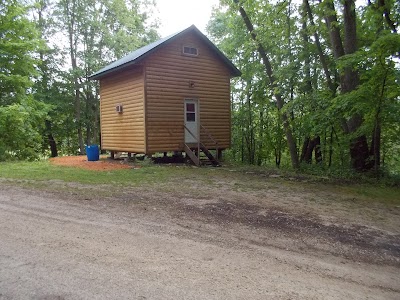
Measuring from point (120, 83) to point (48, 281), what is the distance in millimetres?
12258

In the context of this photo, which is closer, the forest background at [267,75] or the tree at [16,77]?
the forest background at [267,75]

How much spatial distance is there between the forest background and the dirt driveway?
4358mm

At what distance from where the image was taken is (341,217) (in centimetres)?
518

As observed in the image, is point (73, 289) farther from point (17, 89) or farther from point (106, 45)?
point (106, 45)

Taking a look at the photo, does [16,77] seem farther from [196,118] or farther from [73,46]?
[73,46]

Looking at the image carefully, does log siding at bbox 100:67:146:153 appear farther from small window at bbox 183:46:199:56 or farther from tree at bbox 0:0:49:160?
→ tree at bbox 0:0:49:160

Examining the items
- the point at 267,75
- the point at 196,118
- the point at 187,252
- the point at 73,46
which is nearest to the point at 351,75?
the point at 267,75

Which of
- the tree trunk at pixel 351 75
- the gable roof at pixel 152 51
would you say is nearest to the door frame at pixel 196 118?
the gable roof at pixel 152 51

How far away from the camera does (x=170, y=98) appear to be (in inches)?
519

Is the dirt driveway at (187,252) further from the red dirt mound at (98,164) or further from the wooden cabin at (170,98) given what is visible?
the wooden cabin at (170,98)

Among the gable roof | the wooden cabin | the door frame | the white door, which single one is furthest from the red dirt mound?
the gable roof

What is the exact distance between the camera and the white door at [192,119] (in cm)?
1382

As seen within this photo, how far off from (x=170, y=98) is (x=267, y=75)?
4228mm

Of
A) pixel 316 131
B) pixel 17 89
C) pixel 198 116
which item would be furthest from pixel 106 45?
pixel 316 131
